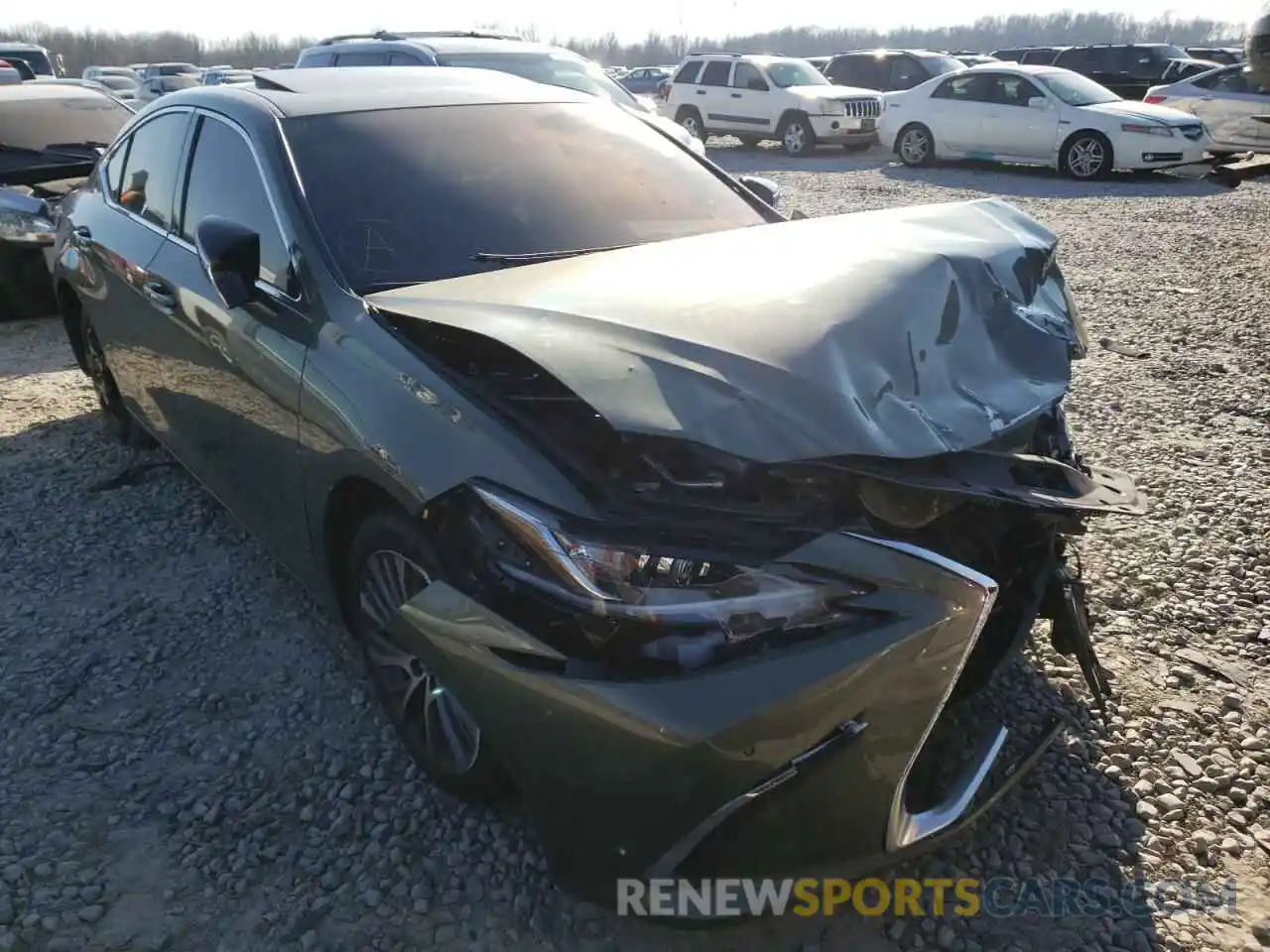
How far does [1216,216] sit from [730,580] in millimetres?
11077

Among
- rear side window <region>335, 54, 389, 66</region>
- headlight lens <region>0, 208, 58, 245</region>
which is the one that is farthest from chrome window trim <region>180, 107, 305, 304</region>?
rear side window <region>335, 54, 389, 66</region>

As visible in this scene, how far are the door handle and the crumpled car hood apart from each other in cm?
137

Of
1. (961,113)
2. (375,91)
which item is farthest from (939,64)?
(375,91)

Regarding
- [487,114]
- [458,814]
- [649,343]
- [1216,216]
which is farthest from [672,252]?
[1216,216]

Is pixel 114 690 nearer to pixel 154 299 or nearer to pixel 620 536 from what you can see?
pixel 154 299

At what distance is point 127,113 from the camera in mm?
8008

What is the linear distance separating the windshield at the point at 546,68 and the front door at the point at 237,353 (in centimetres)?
797

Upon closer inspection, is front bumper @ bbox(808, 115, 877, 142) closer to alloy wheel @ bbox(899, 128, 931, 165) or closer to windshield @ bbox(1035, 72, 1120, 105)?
alloy wheel @ bbox(899, 128, 931, 165)

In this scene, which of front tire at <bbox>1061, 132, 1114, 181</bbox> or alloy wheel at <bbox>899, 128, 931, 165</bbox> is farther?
alloy wheel at <bbox>899, 128, 931, 165</bbox>

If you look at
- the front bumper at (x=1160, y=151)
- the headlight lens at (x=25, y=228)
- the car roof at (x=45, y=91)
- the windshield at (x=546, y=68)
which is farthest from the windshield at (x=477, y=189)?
the front bumper at (x=1160, y=151)

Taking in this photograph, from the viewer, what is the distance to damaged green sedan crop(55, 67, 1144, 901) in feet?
6.08

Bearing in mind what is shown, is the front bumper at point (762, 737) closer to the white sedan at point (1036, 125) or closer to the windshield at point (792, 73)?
the white sedan at point (1036, 125)

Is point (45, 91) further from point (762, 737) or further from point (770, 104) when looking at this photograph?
point (770, 104)

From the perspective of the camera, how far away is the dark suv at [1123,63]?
68.2 ft
